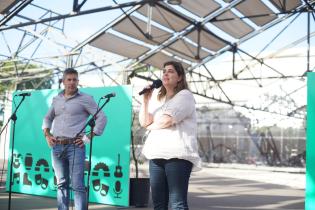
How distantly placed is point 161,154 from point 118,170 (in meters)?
3.93

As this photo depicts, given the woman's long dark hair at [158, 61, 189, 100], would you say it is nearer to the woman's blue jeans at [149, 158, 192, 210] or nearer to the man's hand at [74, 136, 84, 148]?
the woman's blue jeans at [149, 158, 192, 210]

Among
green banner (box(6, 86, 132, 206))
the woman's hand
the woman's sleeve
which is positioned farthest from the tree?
the woman's sleeve

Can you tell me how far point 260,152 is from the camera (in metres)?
25.1

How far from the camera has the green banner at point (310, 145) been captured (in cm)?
560

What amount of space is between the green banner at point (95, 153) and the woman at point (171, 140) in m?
3.63

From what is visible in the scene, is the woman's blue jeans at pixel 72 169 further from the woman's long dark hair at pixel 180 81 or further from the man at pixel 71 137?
the woman's long dark hair at pixel 180 81

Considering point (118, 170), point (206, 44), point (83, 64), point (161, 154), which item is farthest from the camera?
point (83, 64)

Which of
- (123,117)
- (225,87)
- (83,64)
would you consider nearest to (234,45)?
(83,64)

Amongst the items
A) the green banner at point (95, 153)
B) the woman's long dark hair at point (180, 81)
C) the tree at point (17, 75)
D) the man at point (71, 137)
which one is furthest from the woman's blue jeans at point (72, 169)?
the tree at point (17, 75)

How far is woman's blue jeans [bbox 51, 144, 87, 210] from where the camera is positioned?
4207 mm

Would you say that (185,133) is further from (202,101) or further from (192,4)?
(202,101)

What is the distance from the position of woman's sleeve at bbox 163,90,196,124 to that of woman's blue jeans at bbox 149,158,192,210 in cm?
30

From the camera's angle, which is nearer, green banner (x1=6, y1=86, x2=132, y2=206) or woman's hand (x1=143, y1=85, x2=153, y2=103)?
woman's hand (x1=143, y1=85, x2=153, y2=103)

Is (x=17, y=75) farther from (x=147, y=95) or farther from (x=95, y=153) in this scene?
(x=147, y=95)
